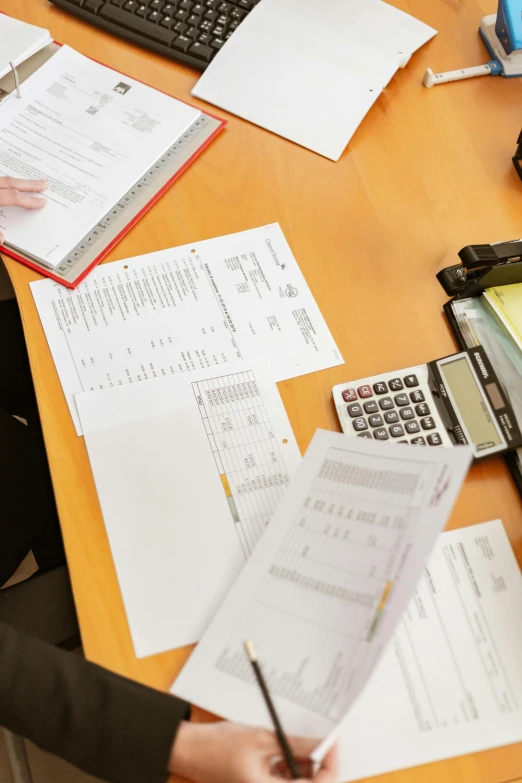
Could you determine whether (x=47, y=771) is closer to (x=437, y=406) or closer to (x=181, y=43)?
(x=437, y=406)

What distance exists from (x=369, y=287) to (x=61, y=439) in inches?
15.4

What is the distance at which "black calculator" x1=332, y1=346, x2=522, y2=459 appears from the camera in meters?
0.67

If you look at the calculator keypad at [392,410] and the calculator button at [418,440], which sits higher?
the calculator keypad at [392,410]

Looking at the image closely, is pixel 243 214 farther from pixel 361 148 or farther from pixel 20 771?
pixel 20 771

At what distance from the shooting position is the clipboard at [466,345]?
0.67 metres

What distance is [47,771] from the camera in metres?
1.08

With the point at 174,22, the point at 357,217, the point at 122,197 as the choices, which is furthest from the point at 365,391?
the point at 174,22

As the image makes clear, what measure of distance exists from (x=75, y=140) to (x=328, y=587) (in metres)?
0.64

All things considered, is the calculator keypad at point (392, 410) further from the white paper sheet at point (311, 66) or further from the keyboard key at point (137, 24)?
the keyboard key at point (137, 24)

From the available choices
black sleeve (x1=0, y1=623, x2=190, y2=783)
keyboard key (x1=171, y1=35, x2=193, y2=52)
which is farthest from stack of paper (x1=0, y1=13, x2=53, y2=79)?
black sleeve (x1=0, y1=623, x2=190, y2=783)

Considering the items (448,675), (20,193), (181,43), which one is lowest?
(448,675)

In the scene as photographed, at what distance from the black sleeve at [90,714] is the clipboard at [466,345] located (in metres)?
0.38

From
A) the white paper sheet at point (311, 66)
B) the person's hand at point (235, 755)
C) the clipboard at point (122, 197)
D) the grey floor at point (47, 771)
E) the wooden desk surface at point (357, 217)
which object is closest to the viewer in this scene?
the person's hand at point (235, 755)

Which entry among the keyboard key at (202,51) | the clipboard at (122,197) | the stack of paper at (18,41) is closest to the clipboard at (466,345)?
the clipboard at (122,197)
